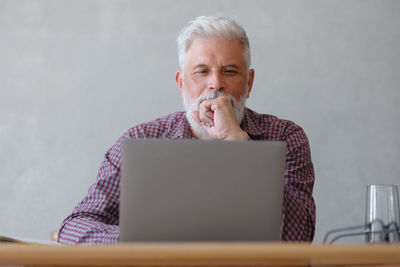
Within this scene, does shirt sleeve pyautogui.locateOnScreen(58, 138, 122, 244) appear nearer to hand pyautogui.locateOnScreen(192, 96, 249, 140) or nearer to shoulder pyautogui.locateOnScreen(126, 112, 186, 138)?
shoulder pyautogui.locateOnScreen(126, 112, 186, 138)

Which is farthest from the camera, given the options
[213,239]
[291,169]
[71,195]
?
[71,195]

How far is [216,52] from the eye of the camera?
6.58 feet

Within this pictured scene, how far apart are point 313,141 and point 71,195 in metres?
1.46

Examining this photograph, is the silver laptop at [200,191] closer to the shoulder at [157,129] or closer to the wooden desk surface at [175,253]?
the wooden desk surface at [175,253]

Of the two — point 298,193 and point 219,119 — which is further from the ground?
point 219,119

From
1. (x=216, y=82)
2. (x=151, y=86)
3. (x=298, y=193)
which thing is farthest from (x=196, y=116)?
(x=151, y=86)

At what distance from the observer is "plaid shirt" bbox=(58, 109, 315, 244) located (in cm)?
158

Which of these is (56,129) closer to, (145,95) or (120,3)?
(145,95)

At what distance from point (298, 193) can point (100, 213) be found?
0.67 m

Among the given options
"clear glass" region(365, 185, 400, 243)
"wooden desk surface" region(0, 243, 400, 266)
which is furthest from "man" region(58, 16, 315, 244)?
"wooden desk surface" region(0, 243, 400, 266)

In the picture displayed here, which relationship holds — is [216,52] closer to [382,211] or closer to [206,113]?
[206,113]

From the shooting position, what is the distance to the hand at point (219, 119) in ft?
5.63

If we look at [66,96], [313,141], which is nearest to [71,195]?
[66,96]

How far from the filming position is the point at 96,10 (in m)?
3.18
